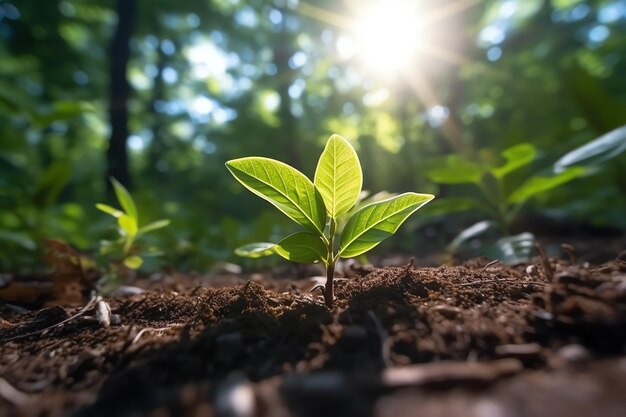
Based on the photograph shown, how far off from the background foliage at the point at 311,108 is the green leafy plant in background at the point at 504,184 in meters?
0.17

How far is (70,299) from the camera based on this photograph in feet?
5.45

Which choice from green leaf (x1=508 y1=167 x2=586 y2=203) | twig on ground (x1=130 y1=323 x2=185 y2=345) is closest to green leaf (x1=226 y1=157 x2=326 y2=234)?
twig on ground (x1=130 y1=323 x2=185 y2=345)

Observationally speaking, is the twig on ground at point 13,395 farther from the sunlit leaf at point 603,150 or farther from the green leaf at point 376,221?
the sunlit leaf at point 603,150

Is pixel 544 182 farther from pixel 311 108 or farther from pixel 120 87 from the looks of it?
pixel 311 108

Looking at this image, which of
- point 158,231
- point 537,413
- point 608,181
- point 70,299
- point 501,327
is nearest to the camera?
point 537,413

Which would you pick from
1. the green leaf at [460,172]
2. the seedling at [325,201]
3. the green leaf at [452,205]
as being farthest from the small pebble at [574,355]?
the green leaf at [452,205]

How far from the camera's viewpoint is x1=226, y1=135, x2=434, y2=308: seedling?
39.8 inches

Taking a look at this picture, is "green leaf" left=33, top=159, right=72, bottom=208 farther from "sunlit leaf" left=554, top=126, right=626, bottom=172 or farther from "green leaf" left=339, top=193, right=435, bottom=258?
"sunlit leaf" left=554, top=126, right=626, bottom=172

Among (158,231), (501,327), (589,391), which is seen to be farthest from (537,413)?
(158,231)

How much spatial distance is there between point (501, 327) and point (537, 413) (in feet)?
0.99

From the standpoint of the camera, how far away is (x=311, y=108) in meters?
9.09

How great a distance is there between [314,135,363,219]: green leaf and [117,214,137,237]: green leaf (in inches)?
45.3

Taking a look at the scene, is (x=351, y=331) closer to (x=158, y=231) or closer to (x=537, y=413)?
(x=537, y=413)

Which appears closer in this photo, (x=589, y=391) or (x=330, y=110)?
(x=589, y=391)
